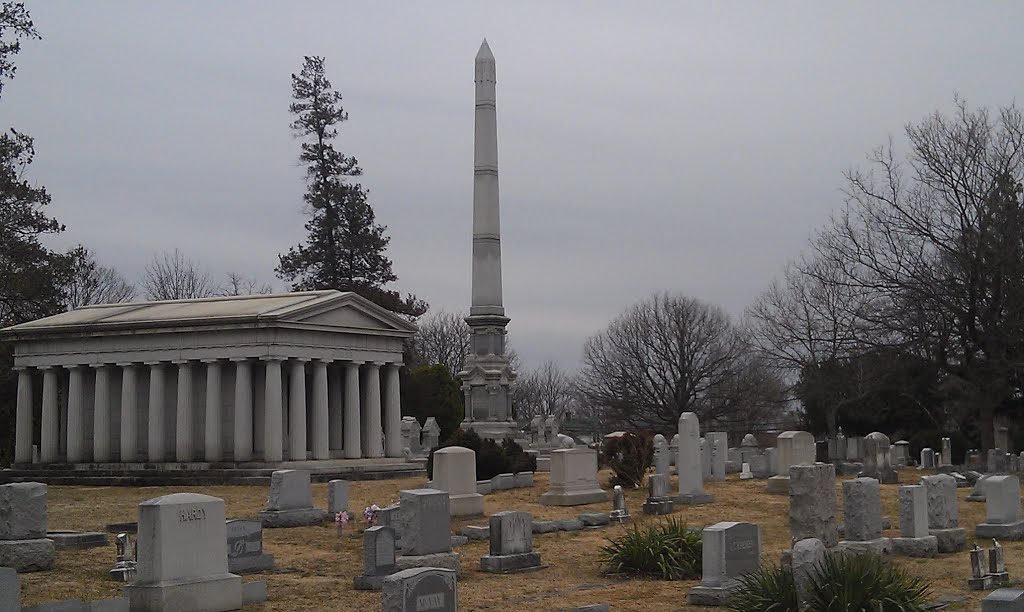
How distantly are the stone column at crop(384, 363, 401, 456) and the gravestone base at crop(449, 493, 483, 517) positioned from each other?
16230mm

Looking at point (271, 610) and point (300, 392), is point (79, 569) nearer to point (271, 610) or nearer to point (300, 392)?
point (271, 610)

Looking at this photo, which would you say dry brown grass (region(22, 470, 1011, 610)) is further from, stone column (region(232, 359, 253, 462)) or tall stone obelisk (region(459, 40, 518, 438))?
tall stone obelisk (region(459, 40, 518, 438))

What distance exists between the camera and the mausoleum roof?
1313 inches

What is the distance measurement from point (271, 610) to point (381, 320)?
24.9 m

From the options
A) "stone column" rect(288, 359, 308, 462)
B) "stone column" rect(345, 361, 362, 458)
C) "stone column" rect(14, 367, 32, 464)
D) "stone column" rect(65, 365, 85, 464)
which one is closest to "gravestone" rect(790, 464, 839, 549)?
"stone column" rect(288, 359, 308, 462)

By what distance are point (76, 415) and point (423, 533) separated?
2432 cm

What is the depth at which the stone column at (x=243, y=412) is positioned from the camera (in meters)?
32.8

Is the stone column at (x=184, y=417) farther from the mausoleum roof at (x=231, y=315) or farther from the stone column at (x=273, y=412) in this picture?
the stone column at (x=273, y=412)

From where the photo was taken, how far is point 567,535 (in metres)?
19.6

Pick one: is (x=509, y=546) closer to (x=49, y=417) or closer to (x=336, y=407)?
(x=336, y=407)

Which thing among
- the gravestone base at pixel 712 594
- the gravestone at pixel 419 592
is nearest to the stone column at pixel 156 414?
the gravestone base at pixel 712 594

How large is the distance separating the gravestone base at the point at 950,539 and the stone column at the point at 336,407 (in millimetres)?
23262

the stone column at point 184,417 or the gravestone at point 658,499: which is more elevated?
the stone column at point 184,417

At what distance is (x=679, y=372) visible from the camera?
5928 centimetres
